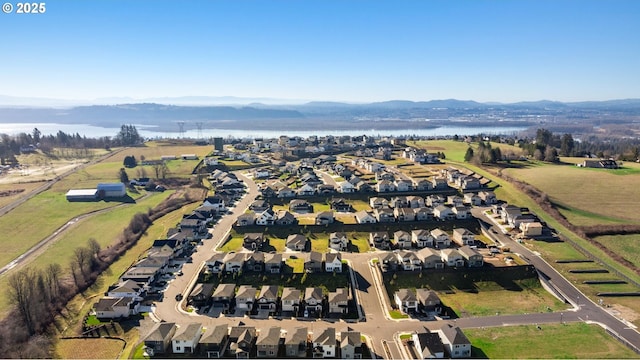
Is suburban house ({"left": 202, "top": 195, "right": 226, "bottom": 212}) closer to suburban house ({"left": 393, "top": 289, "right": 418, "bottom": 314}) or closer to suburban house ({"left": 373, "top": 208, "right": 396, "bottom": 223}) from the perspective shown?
suburban house ({"left": 373, "top": 208, "right": 396, "bottom": 223})

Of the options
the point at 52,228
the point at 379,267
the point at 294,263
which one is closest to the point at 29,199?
the point at 52,228

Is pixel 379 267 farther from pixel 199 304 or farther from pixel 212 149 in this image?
pixel 212 149

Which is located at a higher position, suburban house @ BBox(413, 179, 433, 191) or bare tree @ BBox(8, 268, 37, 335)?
suburban house @ BBox(413, 179, 433, 191)

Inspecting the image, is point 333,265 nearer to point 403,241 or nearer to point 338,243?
point 338,243

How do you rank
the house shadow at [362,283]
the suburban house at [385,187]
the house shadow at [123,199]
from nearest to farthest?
1. the house shadow at [362,283]
2. the suburban house at [385,187]
3. the house shadow at [123,199]

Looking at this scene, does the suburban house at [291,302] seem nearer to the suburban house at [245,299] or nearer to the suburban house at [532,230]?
the suburban house at [245,299]

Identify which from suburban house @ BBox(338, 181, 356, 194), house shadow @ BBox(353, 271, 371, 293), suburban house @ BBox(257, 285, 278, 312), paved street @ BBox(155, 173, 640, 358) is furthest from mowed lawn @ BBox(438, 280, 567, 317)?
suburban house @ BBox(338, 181, 356, 194)

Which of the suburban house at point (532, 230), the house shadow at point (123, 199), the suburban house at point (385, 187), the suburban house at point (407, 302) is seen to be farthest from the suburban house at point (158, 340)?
the house shadow at point (123, 199)
